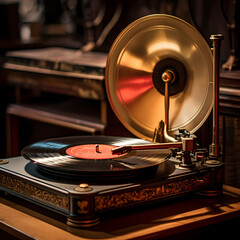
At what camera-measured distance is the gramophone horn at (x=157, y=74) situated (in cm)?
145

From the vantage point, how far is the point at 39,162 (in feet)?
4.30

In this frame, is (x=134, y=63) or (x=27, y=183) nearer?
(x=27, y=183)

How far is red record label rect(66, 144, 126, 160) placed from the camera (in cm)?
138

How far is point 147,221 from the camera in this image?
127 cm

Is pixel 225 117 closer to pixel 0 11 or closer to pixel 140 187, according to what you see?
pixel 140 187

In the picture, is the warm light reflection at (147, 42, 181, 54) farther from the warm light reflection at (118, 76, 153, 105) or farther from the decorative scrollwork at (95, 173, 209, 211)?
the decorative scrollwork at (95, 173, 209, 211)

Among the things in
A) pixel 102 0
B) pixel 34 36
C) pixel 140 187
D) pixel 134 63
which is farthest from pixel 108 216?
pixel 34 36

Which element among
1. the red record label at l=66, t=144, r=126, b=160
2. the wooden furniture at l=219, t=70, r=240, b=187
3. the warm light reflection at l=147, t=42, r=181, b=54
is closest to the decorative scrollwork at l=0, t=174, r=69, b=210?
the red record label at l=66, t=144, r=126, b=160

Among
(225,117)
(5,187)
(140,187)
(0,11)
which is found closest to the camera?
(140,187)

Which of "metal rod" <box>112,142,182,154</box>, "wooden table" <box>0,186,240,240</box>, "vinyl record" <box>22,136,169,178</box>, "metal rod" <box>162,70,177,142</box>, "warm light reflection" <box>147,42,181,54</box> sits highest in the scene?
"warm light reflection" <box>147,42,181,54</box>

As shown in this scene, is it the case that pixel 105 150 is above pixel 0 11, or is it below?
below

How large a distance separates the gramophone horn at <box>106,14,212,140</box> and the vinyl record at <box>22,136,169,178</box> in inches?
3.8

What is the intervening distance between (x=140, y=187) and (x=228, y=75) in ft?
1.95

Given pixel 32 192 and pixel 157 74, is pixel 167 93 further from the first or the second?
pixel 32 192
